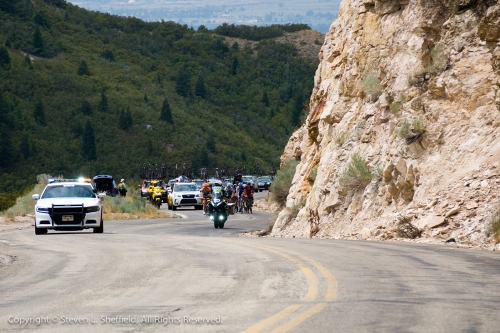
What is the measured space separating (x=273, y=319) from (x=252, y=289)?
7.54 ft

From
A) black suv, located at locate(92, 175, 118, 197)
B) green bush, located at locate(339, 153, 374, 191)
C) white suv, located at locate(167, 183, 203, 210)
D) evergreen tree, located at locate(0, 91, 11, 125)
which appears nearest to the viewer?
green bush, located at locate(339, 153, 374, 191)

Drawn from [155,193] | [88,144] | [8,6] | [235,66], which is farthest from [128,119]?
[235,66]

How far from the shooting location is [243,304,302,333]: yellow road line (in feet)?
27.3

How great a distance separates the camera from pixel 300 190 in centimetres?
3500

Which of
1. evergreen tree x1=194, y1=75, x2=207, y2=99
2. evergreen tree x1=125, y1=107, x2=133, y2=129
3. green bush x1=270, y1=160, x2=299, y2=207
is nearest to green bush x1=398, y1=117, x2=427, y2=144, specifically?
green bush x1=270, y1=160, x2=299, y2=207

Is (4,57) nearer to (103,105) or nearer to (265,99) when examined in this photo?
(103,105)

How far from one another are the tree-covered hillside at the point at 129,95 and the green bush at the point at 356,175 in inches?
2103

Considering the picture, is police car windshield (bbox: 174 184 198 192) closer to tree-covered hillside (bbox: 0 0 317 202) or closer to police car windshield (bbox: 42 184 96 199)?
police car windshield (bbox: 42 184 96 199)

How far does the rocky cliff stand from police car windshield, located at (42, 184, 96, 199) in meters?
7.40

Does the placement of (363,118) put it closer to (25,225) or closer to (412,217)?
(412,217)

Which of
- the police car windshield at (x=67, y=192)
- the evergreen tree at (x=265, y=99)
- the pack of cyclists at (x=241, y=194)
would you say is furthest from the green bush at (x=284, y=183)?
the evergreen tree at (x=265, y=99)

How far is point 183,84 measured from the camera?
12012 cm

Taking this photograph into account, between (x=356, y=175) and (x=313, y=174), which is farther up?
(x=356, y=175)

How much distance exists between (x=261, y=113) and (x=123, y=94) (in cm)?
2239
